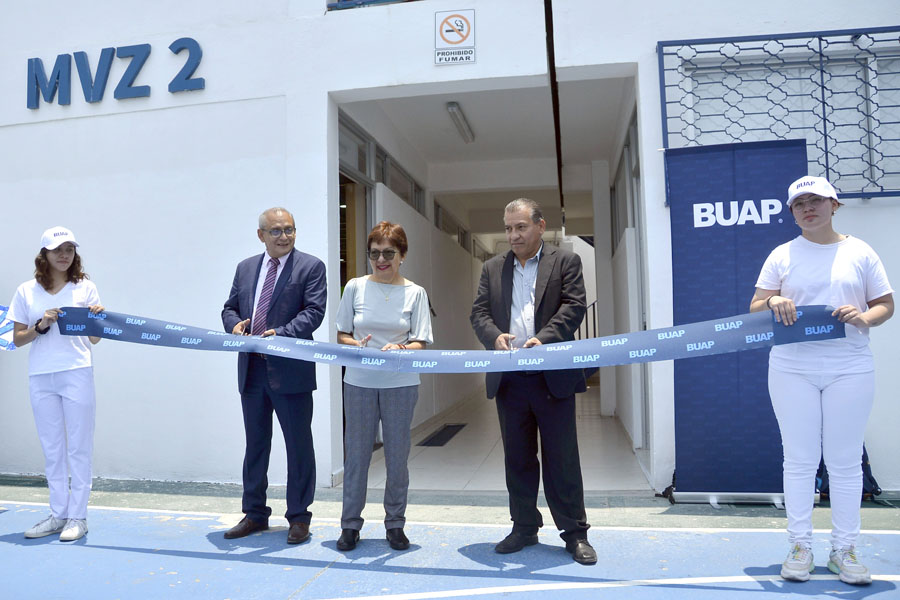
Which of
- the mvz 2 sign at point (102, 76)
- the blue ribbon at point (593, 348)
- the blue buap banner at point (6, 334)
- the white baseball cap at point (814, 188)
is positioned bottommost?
the blue ribbon at point (593, 348)

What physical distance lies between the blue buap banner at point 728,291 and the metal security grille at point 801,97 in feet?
1.71

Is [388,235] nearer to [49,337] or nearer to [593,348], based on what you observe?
[593,348]

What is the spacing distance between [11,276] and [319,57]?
3.08 meters

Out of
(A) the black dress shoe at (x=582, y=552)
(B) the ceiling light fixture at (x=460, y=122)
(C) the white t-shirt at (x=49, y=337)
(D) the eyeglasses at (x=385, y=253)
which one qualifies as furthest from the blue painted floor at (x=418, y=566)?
(B) the ceiling light fixture at (x=460, y=122)

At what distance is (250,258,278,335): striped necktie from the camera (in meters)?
3.57

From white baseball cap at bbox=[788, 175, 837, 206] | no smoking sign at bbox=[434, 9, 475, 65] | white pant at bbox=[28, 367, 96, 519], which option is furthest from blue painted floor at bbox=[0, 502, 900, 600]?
no smoking sign at bbox=[434, 9, 475, 65]

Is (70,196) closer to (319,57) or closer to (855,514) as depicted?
(319,57)

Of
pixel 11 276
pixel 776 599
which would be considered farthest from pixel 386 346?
pixel 11 276

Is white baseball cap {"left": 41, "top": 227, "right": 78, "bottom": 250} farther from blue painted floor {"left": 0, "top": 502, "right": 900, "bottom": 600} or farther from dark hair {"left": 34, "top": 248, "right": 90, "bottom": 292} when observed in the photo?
blue painted floor {"left": 0, "top": 502, "right": 900, "bottom": 600}

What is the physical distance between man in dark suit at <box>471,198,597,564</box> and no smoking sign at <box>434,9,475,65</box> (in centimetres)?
202

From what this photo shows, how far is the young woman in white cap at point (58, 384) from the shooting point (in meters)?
3.61

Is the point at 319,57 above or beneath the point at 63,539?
above

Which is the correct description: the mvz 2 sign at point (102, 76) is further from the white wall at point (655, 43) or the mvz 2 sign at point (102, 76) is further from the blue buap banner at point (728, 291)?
the blue buap banner at point (728, 291)

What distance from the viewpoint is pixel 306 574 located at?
3.03 m
